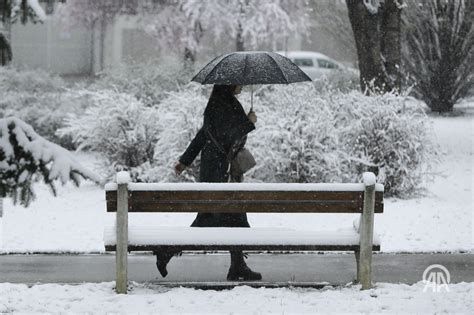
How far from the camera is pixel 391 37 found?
14.9 meters

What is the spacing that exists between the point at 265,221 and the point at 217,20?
1383cm

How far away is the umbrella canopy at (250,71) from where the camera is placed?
7.34 metres

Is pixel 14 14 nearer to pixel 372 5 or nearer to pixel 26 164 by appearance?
pixel 26 164

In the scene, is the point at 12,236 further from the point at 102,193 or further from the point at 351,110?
the point at 351,110

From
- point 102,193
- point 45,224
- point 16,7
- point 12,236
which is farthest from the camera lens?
point 102,193

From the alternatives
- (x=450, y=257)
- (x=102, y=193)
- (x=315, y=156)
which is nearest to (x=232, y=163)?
(x=450, y=257)

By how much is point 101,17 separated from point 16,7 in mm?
21744

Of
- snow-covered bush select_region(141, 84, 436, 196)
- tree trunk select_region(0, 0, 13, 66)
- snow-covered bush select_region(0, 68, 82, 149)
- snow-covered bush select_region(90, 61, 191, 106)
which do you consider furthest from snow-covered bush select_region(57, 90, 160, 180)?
tree trunk select_region(0, 0, 13, 66)

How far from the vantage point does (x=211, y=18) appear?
77.6 ft

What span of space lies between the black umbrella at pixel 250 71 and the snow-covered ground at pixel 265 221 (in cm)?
220

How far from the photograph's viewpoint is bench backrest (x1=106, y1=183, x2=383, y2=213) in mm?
6602

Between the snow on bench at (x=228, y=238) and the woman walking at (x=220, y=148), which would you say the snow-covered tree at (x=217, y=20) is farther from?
the snow on bench at (x=228, y=238)

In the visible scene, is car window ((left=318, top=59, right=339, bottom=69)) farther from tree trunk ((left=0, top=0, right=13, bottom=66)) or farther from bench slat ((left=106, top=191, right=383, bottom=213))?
tree trunk ((left=0, top=0, right=13, bottom=66))

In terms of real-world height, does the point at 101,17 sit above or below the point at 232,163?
above
